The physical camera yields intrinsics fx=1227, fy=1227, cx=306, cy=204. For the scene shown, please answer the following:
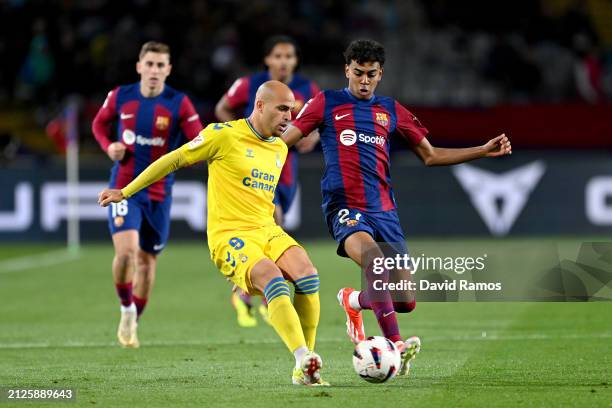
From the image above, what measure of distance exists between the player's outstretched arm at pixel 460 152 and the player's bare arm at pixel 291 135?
862 millimetres

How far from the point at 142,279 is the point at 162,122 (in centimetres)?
139

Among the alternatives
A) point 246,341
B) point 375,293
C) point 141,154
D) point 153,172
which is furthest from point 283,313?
point 141,154

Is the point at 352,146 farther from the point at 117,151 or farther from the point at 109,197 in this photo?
the point at 117,151

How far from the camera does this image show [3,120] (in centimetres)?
2317

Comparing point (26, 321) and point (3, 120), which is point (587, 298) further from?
point (3, 120)

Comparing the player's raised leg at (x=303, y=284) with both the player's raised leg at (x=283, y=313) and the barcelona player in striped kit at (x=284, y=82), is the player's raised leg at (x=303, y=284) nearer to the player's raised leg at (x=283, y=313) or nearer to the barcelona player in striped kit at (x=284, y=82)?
the player's raised leg at (x=283, y=313)

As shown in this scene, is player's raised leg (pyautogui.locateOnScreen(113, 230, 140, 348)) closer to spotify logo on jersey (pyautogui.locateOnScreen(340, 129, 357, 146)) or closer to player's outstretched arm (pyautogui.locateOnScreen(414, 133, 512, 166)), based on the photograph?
spotify logo on jersey (pyautogui.locateOnScreen(340, 129, 357, 146))

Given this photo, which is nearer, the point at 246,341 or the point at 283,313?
the point at 283,313

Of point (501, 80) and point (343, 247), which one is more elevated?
point (501, 80)

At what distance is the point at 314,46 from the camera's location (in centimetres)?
2272

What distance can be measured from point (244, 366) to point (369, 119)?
1.92 meters

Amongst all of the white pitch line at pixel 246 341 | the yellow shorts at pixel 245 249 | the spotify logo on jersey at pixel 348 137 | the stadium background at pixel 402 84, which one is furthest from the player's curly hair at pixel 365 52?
the stadium background at pixel 402 84

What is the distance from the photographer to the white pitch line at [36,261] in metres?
17.7

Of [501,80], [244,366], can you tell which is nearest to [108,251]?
[501,80]
